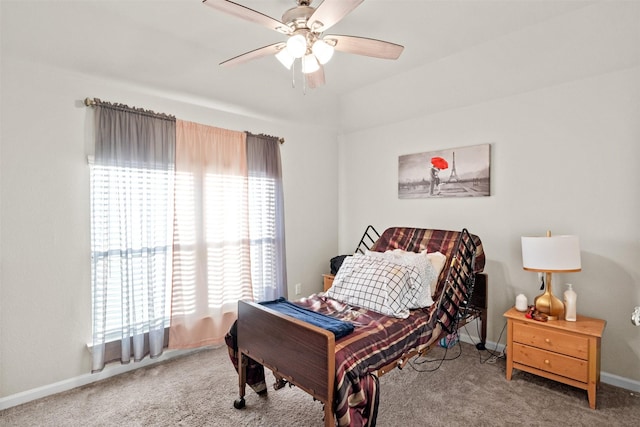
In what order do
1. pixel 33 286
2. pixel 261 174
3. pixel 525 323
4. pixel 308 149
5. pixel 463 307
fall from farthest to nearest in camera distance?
pixel 308 149 < pixel 261 174 < pixel 463 307 < pixel 525 323 < pixel 33 286

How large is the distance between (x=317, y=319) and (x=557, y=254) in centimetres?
179

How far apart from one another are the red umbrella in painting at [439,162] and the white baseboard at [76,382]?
316 cm

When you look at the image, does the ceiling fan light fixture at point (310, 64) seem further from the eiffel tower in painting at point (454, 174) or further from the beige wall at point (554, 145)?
the eiffel tower in painting at point (454, 174)

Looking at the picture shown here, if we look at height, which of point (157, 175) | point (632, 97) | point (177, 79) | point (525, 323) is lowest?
point (525, 323)

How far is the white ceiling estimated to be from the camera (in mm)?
2352

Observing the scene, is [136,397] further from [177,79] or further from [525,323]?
[525,323]

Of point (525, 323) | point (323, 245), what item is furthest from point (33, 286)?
point (525, 323)

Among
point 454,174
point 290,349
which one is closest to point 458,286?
point 454,174

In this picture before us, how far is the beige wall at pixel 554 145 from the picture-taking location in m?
2.54

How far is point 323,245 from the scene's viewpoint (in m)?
4.38

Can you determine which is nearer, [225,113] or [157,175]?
[157,175]

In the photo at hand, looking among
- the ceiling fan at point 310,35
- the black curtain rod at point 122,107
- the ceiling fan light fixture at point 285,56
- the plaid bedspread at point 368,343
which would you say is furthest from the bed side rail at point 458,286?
the black curtain rod at point 122,107

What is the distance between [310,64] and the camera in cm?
213

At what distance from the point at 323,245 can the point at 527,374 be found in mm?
2485
